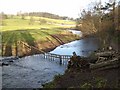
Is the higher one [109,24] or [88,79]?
[109,24]

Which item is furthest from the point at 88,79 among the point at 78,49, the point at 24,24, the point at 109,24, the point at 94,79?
the point at 24,24

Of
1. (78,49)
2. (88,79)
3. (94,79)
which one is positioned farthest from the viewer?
(78,49)

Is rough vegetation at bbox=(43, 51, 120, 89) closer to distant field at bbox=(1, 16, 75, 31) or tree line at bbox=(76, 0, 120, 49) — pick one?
tree line at bbox=(76, 0, 120, 49)

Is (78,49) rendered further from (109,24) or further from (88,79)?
(88,79)


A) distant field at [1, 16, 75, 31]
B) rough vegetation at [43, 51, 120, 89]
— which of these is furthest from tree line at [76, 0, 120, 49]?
distant field at [1, 16, 75, 31]

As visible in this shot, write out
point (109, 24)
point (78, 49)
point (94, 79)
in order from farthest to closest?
point (78, 49)
point (109, 24)
point (94, 79)

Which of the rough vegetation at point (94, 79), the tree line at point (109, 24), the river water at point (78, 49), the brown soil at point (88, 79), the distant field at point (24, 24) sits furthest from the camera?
the distant field at point (24, 24)

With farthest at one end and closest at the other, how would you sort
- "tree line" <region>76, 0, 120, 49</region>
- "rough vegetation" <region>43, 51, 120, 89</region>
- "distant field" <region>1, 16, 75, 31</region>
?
"distant field" <region>1, 16, 75, 31</region>
"tree line" <region>76, 0, 120, 49</region>
"rough vegetation" <region>43, 51, 120, 89</region>

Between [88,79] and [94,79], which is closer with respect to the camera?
[94,79]

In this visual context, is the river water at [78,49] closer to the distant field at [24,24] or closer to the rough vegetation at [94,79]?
the rough vegetation at [94,79]

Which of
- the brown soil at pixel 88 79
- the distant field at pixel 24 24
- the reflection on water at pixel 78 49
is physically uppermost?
the distant field at pixel 24 24

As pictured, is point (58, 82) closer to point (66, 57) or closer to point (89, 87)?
point (89, 87)

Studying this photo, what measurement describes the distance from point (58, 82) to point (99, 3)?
184 ft

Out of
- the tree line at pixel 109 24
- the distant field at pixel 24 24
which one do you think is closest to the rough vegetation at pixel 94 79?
the tree line at pixel 109 24
